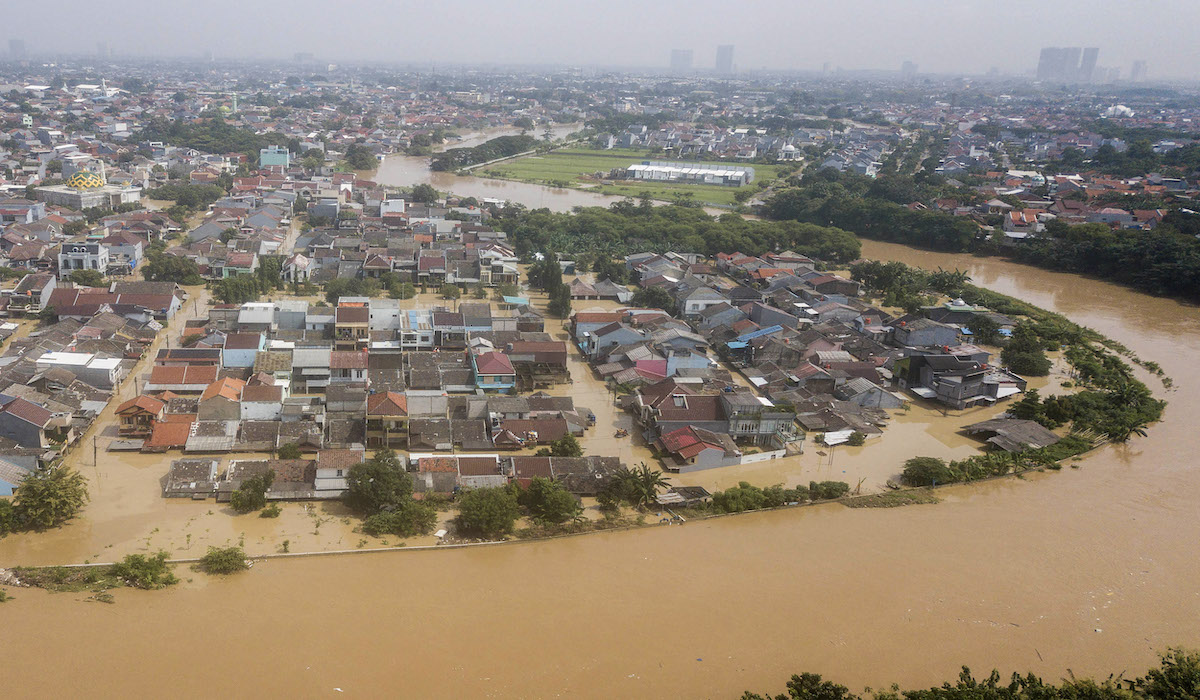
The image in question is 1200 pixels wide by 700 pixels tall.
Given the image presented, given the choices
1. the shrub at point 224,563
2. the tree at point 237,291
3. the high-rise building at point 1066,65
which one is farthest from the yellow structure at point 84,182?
the high-rise building at point 1066,65

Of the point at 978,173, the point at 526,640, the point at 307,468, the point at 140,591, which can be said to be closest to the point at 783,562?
the point at 526,640

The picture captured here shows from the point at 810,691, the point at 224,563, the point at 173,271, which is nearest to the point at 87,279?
the point at 173,271

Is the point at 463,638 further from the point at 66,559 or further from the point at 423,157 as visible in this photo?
the point at 423,157

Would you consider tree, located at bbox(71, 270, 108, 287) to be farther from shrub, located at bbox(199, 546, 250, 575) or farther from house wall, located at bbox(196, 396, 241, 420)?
shrub, located at bbox(199, 546, 250, 575)

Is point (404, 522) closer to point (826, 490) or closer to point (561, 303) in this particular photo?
point (826, 490)

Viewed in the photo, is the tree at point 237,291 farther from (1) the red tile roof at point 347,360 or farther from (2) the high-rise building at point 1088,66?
(2) the high-rise building at point 1088,66

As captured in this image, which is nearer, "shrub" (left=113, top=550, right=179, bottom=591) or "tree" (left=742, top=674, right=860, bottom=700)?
"tree" (left=742, top=674, right=860, bottom=700)

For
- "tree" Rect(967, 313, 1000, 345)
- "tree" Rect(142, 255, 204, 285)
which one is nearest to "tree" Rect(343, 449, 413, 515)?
"tree" Rect(142, 255, 204, 285)
